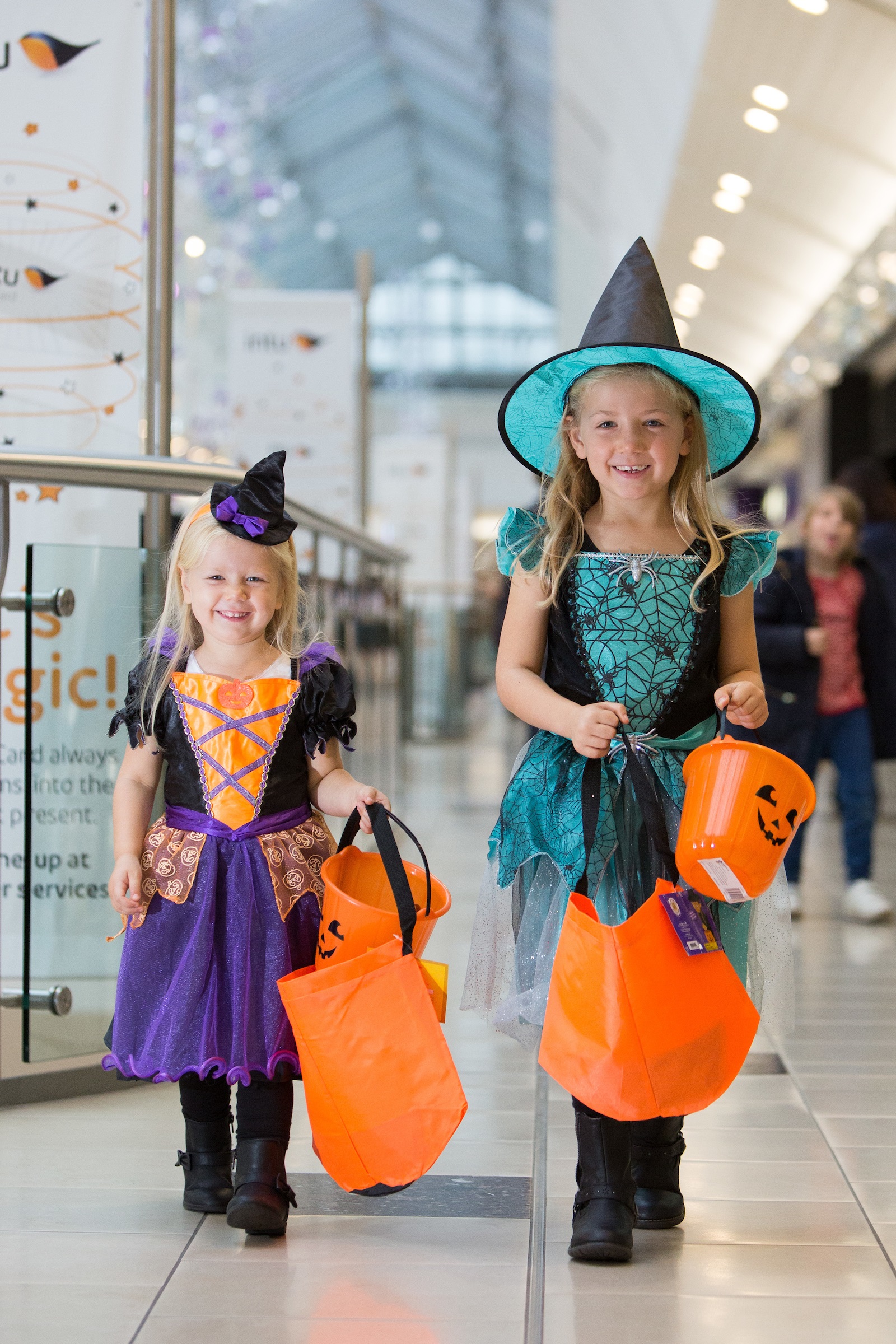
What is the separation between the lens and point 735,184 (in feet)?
25.4

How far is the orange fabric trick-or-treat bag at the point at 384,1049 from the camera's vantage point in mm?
1984

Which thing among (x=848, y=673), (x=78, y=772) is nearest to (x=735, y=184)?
(x=848, y=673)

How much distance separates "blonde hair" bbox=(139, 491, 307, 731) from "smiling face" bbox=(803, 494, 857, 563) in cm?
302

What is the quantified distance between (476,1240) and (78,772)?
1.31 meters

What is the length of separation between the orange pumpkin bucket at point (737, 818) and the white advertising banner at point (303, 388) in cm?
554

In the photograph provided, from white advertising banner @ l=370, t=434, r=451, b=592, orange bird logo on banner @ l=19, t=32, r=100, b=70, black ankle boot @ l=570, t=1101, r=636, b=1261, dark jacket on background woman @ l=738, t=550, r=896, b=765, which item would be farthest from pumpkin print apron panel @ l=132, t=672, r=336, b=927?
white advertising banner @ l=370, t=434, r=451, b=592

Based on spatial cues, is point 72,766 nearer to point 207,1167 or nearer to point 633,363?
point 207,1167

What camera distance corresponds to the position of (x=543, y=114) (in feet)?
67.6

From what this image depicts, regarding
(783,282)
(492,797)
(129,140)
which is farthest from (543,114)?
A: (129,140)

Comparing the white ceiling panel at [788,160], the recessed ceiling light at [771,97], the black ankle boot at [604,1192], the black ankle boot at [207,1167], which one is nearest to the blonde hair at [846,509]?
the white ceiling panel at [788,160]

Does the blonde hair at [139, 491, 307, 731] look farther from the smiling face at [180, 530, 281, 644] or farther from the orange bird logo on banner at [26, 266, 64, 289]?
the orange bird logo on banner at [26, 266, 64, 289]

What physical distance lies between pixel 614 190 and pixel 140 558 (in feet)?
31.0

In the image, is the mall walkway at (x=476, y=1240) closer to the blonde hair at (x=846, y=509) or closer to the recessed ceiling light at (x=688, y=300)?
the blonde hair at (x=846, y=509)

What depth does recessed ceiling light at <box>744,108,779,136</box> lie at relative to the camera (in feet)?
21.2
